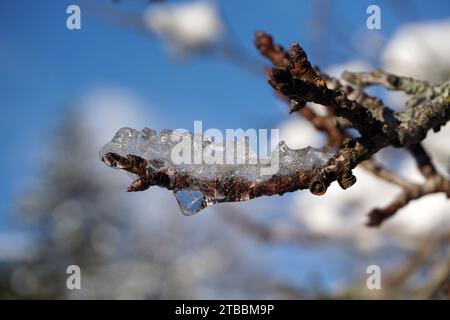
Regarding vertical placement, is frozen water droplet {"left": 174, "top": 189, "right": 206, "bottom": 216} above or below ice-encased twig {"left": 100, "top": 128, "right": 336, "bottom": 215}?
below

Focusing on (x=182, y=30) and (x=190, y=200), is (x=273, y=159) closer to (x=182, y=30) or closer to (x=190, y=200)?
(x=190, y=200)

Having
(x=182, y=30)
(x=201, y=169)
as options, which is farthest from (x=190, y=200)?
(x=182, y=30)

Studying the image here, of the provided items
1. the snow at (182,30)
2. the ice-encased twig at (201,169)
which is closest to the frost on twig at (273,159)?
the ice-encased twig at (201,169)

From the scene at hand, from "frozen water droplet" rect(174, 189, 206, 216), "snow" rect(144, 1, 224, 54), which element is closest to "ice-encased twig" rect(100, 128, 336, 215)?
"frozen water droplet" rect(174, 189, 206, 216)

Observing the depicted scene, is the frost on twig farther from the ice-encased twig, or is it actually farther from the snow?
the snow

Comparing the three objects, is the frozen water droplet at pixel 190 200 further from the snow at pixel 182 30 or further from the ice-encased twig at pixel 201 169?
the snow at pixel 182 30
